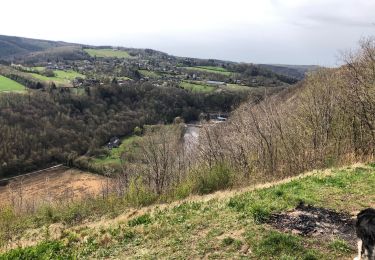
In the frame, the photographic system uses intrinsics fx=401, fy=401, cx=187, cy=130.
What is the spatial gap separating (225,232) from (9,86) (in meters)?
87.9

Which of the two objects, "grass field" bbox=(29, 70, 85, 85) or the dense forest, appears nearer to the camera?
the dense forest

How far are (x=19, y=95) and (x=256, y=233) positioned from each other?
77.1 metres

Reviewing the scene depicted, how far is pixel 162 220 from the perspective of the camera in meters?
11.1

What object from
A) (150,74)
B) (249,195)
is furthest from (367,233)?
(150,74)

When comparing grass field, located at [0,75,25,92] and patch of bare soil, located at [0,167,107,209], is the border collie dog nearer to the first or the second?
patch of bare soil, located at [0,167,107,209]

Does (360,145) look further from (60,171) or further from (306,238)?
(60,171)

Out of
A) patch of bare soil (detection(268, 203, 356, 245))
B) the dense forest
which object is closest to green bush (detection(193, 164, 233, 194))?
patch of bare soil (detection(268, 203, 356, 245))

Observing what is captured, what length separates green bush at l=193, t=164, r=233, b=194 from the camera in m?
19.3

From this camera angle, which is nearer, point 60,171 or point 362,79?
point 362,79

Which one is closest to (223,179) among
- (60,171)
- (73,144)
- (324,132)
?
(324,132)

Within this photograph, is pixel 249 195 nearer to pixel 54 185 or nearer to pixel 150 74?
pixel 54 185

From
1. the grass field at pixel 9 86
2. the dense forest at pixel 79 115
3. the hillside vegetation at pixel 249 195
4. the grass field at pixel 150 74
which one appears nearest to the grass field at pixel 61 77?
the grass field at pixel 9 86

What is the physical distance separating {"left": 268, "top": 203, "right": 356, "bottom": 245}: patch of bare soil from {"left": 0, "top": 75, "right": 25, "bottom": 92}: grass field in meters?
81.9

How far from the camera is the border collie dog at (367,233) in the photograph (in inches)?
252
